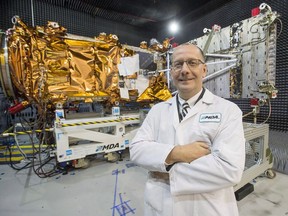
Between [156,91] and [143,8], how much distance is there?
7.27 feet

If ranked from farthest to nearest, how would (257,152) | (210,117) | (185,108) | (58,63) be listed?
(58,63) < (257,152) < (185,108) < (210,117)

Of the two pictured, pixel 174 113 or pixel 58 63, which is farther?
pixel 58 63

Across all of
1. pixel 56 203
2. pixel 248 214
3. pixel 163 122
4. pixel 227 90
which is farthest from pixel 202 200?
pixel 227 90

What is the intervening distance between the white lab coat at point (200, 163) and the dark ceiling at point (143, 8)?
3.63 m

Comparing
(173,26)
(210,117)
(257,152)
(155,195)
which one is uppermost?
(173,26)

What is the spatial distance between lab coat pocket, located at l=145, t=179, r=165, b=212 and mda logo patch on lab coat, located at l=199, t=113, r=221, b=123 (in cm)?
45

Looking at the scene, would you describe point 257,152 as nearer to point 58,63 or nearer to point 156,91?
point 156,91

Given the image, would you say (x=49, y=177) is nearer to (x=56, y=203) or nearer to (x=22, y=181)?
(x=22, y=181)

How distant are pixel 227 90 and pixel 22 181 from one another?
125 inches

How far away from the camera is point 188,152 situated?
0.87 metres

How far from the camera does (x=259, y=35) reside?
1.99 m

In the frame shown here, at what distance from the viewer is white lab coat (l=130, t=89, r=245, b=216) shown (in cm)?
82

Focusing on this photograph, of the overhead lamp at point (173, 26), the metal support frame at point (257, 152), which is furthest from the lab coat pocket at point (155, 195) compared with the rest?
the overhead lamp at point (173, 26)

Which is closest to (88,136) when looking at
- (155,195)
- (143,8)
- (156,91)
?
(156,91)
